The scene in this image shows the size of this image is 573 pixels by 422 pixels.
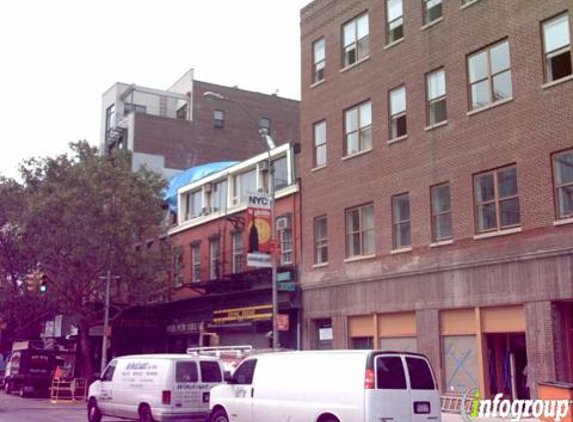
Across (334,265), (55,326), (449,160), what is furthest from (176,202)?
(449,160)

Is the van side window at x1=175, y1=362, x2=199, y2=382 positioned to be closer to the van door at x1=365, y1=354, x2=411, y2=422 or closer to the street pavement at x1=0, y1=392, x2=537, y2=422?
A: the street pavement at x1=0, y1=392, x2=537, y2=422

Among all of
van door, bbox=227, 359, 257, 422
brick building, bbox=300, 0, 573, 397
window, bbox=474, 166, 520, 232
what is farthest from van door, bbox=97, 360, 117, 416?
window, bbox=474, 166, 520, 232

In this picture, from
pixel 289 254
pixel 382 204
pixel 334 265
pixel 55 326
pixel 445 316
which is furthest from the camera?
pixel 55 326

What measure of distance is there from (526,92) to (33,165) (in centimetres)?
2636

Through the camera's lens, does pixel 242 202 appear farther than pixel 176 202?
No

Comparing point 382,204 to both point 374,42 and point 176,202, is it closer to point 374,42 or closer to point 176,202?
point 374,42

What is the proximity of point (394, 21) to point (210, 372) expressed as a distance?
15736mm

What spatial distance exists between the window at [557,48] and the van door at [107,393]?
52.9 ft

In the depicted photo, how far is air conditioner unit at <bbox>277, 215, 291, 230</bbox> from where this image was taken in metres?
33.0

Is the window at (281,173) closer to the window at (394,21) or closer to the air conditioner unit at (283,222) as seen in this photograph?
the air conditioner unit at (283,222)

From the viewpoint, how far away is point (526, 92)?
2241 centimetres

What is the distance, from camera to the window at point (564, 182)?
21.0m

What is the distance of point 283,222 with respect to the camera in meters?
33.2

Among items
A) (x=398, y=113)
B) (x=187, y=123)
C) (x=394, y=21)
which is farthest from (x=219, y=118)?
(x=398, y=113)
